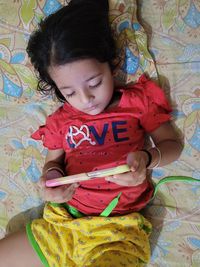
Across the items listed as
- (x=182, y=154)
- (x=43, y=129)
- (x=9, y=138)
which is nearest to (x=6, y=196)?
(x=9, y=138)

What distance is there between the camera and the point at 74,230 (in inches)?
40.6

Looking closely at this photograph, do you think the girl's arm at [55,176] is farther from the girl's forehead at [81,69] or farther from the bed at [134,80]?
the girl's forehead at [81,69]

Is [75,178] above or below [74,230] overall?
above

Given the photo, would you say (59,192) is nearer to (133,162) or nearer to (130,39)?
(133,162)

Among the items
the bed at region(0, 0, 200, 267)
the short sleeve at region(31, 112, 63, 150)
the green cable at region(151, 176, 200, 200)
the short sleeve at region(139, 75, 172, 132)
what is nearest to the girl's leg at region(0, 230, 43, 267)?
the bed at region(0, 0, 200, 267)

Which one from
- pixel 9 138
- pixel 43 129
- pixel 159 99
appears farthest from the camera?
pixel 9 138

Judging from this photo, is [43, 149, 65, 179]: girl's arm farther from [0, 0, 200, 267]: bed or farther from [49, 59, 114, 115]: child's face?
[49, 59, 114, 115]: child's face

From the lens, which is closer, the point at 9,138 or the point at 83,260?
the point at 83,260

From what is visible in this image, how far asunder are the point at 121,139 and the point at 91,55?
238 mm

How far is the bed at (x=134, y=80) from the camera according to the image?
97 centimetres

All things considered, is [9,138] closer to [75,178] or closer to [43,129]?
[43,129]

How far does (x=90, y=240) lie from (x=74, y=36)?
0.53m

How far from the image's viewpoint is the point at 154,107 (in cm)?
96

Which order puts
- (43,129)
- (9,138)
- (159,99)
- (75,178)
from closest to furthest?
(75,178)
(159,99)
(43,129)
(9,138)
